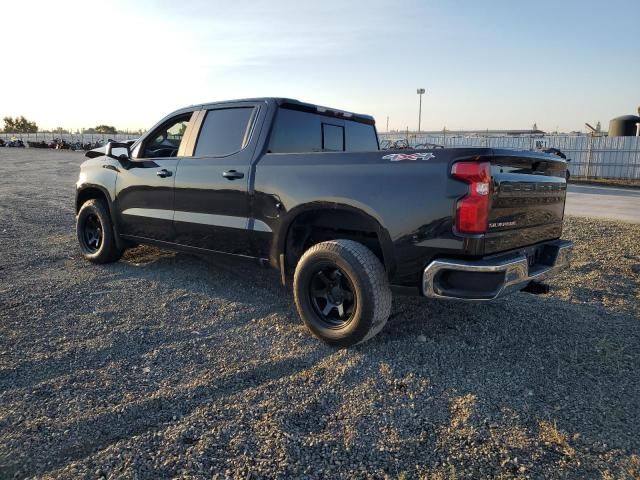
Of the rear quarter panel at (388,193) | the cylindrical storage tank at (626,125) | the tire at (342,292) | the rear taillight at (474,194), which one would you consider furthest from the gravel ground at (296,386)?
the cylindrical storage tank at (626,125)

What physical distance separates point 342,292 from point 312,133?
169 centimetres

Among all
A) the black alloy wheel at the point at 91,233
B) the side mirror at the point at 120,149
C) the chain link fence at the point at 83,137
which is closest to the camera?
the side mirror at the point at 120,149

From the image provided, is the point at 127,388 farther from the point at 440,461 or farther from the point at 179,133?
the point at 179,133

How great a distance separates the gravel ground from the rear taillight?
105 cm

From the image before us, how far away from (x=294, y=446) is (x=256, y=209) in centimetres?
214

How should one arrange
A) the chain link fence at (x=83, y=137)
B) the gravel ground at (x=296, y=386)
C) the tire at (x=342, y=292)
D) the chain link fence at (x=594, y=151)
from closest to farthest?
the gravel ground at (x=296, y=386) < the tire at (x=342, y=292) < the chain link fence at (x=594, y=151) < the chain link fence at (x=83, y=137)

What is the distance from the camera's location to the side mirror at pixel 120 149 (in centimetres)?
541

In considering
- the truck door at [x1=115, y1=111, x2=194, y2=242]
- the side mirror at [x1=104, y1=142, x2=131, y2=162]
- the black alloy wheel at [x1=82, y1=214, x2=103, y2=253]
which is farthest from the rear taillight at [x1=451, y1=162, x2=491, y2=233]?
the black alloy wheel at [x1=82, y1=214, x2=103, y2=253]

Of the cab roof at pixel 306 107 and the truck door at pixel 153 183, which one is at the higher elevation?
the cab roof at pixel 306 107

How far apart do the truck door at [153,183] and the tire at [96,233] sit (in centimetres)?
29

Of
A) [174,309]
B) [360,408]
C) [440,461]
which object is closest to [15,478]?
[360,408]

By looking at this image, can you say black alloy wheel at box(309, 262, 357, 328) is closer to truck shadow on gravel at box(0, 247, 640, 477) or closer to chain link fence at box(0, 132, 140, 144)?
truck shadow on gravel at box(0, 247, 640, 477)

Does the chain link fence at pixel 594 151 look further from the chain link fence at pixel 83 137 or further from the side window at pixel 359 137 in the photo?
the chain link fence at pixel 83 137

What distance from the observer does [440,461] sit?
A: 235 centimetres
